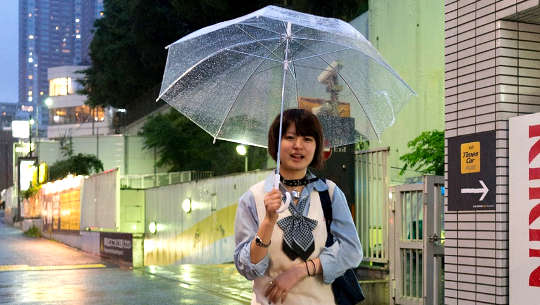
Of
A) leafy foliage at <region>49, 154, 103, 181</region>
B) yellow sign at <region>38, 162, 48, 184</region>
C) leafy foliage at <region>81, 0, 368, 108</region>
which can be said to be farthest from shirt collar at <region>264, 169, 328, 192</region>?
leafy foliage at <region>49, 154, 103, 181</region>

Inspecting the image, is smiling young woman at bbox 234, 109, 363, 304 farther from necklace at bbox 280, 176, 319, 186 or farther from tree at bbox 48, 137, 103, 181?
tree at bbox 48, 137, 103, 181

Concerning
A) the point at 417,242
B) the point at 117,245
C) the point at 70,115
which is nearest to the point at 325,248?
the point at 417,242

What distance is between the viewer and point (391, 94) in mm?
5199

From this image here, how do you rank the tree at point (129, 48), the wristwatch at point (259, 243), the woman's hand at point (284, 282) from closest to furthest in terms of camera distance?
the wristwatch at point (259, 243)
the woman's hand at point (284, 282)
the tree at point (129, 48)

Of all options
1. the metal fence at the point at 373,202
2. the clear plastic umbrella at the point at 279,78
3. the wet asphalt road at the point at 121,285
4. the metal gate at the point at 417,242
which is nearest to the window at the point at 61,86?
the wet asphalt road at the point at 121,285

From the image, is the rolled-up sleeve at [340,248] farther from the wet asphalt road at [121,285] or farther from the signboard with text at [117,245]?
the signboard with text at [117,245]

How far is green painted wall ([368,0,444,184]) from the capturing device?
17.7 metres

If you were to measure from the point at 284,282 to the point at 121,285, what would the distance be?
11.2 m

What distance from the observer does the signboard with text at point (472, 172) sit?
6.30 meters

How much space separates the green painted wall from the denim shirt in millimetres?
13705

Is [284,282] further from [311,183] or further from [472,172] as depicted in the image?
[472,172]

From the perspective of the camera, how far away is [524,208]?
597cm

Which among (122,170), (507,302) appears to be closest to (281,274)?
(507,302)

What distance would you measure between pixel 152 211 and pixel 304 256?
28.3 m
